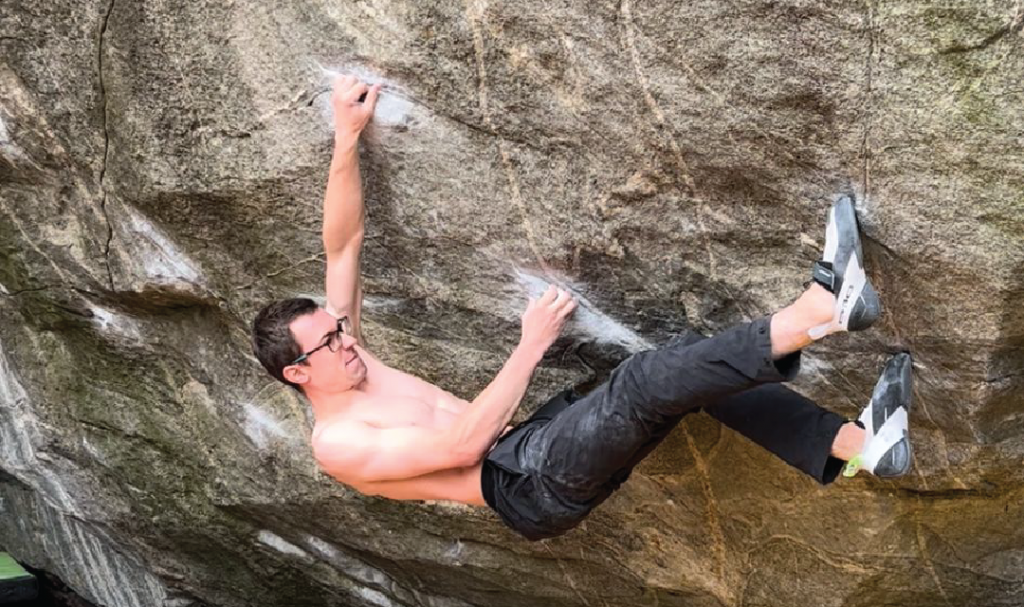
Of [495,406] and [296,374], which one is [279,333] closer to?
[296,374]

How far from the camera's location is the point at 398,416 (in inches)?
139

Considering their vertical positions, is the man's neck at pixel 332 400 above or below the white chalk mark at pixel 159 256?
below

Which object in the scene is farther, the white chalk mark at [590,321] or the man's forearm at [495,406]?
the white chalk mark at [590,321]

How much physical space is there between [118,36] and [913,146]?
98.0 inches

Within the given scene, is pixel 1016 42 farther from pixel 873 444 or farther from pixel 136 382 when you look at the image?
pixel 136 382

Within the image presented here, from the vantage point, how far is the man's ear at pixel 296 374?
11.4 ft

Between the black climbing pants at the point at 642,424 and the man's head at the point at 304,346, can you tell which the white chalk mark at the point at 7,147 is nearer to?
the man's head at the point at 304,346

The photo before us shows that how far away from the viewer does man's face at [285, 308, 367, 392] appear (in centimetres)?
345

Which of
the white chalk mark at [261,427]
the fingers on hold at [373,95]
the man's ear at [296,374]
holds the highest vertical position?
the fingers on hold at [373,95]

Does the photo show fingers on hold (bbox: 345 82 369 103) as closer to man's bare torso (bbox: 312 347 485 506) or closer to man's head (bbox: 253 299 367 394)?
man's head (bbox: 253 299 367 394)

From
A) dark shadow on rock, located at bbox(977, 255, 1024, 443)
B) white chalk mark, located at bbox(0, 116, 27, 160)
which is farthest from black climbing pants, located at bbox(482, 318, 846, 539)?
white chalk mark, located at bbox(0, 116, 27, 160)

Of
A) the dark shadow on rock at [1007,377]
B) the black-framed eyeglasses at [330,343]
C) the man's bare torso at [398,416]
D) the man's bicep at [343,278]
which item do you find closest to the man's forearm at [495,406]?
the man's bare torso at [398,416]

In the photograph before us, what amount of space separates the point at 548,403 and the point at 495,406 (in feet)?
1.30

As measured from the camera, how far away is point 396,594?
17.1ft
